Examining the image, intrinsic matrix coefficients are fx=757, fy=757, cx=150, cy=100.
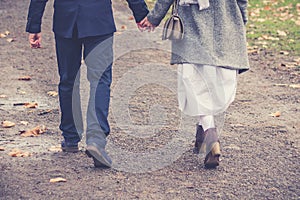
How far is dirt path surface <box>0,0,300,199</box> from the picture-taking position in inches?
194

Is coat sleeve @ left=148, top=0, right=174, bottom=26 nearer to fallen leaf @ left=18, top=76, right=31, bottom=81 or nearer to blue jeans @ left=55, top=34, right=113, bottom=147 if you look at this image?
blue jeans @ left=55, top=34, right=113, bottom=147

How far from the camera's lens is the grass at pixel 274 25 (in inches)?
449

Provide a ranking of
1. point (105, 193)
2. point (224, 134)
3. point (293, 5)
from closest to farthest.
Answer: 1. point (105, 193)
2. point (224, 134)
3. point (293, 5)

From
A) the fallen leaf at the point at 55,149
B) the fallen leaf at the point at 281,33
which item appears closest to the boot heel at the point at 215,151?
the fallen leaf at the point at 55,149

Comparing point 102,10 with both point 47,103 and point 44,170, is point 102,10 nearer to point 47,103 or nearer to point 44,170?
point 44,170

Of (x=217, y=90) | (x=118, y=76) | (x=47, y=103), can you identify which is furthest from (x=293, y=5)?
(x=217, y=90)

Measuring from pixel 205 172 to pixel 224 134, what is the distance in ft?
3.78

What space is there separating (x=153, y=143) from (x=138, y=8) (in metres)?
1.14

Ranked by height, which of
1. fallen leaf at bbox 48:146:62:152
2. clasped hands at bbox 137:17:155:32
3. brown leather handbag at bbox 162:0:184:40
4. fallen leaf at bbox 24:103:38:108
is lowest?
fallen leaf at bbox 24:103:38:108

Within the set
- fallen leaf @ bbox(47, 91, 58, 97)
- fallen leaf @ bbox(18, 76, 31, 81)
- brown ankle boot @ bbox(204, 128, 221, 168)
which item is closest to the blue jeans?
brown ankle boot @ bbox(204, 128, 221, 168)

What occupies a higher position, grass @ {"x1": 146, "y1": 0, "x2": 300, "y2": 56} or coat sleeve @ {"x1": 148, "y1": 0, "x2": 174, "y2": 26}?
coat sleeve @ {"x1": 148, "y1": 0, "x2": 174, "y2": 26}

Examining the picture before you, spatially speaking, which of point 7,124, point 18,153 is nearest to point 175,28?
point 18,153

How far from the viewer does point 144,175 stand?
206 inches

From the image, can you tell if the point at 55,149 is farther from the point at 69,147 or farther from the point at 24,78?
the point at 24,78
